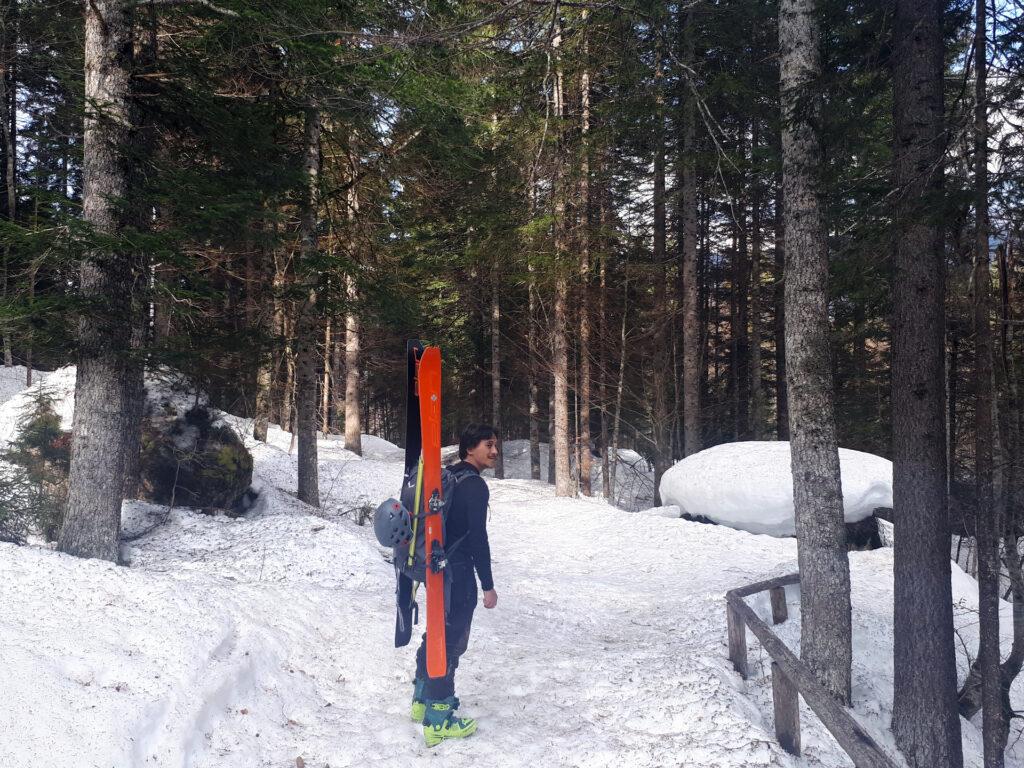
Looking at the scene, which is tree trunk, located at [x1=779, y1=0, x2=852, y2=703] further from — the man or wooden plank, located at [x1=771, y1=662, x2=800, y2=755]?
the man

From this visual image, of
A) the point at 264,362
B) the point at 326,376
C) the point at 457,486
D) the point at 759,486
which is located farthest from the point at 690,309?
the point at 326,376

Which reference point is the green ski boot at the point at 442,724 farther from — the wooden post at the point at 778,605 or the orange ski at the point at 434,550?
the wooden post at the point at 778,605

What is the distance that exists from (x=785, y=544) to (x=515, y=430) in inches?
935

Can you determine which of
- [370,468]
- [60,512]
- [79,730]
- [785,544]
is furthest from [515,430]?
[79,730]

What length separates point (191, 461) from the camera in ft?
32.7

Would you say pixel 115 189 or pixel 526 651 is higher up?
pixel 115 189

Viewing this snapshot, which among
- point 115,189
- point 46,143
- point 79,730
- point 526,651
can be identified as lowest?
point 526,651

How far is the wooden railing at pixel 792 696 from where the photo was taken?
3.89m

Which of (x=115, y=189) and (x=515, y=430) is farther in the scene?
(x=515, y=430)

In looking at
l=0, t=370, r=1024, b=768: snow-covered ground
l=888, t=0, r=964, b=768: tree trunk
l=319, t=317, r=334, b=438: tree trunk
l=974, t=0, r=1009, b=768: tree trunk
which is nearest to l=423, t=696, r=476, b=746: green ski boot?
l=0, t=370, r=1024, b=768: snow-covered ground

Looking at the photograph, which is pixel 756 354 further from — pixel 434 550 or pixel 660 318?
pixel 434 550

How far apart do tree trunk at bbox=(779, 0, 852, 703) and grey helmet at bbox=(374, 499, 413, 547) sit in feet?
13.0

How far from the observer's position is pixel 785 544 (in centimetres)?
1128

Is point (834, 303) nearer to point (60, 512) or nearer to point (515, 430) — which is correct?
point (60, 512)
